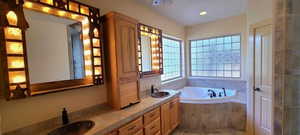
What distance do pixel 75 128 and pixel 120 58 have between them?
0.97 meters

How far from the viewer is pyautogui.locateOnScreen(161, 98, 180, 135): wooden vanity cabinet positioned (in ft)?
7.69

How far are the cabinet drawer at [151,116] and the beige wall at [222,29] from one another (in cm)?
281

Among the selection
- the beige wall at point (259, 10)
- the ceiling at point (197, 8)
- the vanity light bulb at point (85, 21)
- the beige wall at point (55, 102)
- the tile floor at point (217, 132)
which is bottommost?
the tile floor at point (217, 132)

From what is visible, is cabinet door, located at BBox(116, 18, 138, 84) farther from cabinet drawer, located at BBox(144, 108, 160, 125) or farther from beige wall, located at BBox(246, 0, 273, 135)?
beige wall, located at BBox(246, 0, 273, 135)

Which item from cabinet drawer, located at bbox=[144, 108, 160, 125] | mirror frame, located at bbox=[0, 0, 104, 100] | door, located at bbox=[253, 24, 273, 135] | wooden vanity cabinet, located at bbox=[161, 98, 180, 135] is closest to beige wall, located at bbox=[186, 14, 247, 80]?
door, located at bbox=[253, 24, 273, 135]

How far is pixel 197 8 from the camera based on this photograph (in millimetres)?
3018

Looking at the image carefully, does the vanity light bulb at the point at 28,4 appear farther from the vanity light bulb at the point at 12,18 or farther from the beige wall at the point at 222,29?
the beige wall at the point at 222,29

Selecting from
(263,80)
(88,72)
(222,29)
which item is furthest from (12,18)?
(222,29)

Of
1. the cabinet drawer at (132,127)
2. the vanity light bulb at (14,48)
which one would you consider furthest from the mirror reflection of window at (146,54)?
the vanity light bulb at (14,48)

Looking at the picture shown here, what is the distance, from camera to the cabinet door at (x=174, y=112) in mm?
2605

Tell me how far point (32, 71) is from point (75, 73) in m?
0.42

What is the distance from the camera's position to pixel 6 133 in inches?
45.7

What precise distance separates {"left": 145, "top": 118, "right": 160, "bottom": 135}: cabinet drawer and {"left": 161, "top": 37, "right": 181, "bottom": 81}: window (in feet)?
4.80

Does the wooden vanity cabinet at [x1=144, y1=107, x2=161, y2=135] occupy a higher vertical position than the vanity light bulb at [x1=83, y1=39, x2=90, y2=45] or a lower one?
lower
